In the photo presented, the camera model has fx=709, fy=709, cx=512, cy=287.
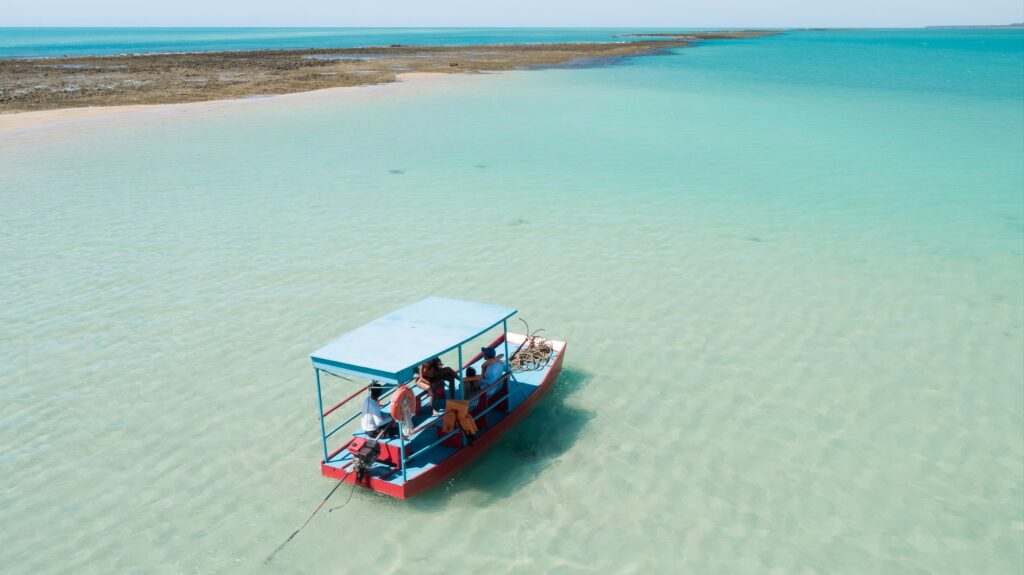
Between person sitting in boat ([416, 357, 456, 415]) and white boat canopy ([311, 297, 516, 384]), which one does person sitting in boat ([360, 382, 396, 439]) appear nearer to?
white boat canopy ([311, 297, 516, 384])

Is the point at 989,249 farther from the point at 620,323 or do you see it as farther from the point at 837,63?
the point at 837,63

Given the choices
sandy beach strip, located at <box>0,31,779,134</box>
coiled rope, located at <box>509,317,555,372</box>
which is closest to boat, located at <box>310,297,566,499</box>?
coiled rope, located at <box>509,317,555,372</box>

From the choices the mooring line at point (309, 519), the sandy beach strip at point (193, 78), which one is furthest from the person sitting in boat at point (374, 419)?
the sandy beach strip at point (193, 78)

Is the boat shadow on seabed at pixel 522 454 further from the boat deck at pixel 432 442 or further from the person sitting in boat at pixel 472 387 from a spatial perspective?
the person sitting in boat at pixel 472 387

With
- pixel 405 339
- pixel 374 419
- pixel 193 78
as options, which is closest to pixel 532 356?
pixel 405 339

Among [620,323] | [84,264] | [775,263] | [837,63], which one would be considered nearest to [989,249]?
[775,263]
